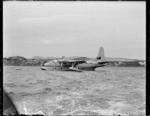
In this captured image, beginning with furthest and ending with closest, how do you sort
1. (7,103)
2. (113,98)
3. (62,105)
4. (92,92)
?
(92,92)
(113,98)
(62,105)
(7,103)

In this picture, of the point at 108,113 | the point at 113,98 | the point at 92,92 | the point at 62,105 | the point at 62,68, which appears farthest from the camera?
the point at 62,68

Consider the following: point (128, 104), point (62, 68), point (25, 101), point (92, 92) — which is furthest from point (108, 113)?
point (62, 68)

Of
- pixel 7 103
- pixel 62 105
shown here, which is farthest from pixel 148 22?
pixel 62 105

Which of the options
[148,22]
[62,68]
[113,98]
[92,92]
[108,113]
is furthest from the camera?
[62,68]

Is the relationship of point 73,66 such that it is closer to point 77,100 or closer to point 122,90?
point 122,90

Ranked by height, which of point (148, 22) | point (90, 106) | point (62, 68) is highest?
point (148, 22)

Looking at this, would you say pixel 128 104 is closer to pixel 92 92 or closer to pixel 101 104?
pixel 101 104

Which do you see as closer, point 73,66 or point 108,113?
point 108,113

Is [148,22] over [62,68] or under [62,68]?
over

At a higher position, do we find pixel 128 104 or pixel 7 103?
pixel 7 103
